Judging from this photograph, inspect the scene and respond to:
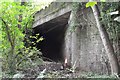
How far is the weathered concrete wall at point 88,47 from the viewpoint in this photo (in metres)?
4.10

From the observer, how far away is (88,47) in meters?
4.52

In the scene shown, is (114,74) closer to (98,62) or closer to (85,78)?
(85,78)

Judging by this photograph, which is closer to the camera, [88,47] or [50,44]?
[88,47]

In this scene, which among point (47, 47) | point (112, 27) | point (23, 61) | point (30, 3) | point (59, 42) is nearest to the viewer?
point (112, 27)

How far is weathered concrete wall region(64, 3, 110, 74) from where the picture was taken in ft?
13.4

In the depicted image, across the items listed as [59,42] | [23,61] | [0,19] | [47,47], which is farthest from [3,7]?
[47,47]

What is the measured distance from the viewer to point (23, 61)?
5.04 m

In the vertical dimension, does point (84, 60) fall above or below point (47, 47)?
below

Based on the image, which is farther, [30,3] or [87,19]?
[30,3]

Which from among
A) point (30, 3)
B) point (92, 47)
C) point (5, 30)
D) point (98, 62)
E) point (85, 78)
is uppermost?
point (30, 3)

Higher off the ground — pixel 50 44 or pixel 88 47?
pixel 50 44

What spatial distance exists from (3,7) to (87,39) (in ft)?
6.77

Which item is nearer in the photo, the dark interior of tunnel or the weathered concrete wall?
the weathered concrete wall

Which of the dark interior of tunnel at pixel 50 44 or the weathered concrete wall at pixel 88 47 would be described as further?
the dark interior of tunnel at pixel 50 44
